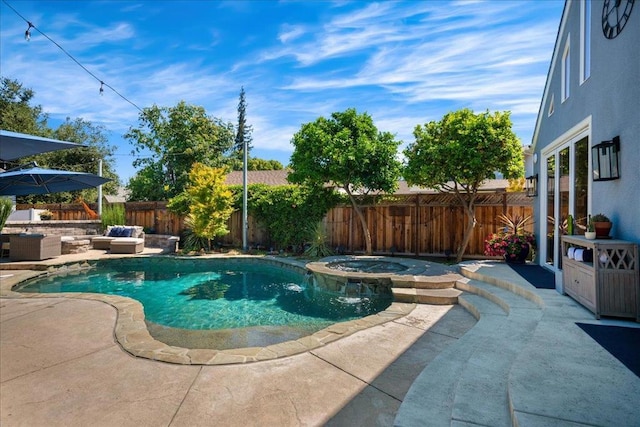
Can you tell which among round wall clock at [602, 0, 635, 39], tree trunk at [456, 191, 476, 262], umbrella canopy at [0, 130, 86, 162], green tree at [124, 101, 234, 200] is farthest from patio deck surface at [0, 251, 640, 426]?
green tree at [124, 101, 234, 200]

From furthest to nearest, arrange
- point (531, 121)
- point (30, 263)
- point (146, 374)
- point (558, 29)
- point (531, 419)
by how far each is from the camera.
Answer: point (30, 263) → point (531, 121) → point (558, 29) → point (146, 374) → point (531, 419)

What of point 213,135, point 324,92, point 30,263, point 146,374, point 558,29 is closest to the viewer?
point 146,374

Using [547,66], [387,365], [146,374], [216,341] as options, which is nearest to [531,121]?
[547,66]

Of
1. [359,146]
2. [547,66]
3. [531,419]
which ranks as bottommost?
[531,419]

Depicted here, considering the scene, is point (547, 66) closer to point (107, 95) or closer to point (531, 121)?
point (531, 121)

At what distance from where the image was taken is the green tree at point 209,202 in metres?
11.1

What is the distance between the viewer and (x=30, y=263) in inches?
338

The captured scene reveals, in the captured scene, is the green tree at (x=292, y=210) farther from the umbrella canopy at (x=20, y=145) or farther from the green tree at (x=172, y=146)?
the green tree at (x=172, y=146)

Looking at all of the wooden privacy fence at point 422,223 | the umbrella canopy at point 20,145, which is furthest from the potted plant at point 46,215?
the wooden privacy fence at point 422,223

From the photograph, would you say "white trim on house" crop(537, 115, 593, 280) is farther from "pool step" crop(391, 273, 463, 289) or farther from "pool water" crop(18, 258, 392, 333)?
"pool water" crop(18, 258, 392, 333)

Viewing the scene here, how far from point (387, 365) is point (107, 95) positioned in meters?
9.78

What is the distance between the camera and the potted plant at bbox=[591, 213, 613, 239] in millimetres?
3711

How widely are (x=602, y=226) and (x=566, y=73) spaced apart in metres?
3.44

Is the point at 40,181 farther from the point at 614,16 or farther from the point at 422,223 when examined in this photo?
the point at 614,16
